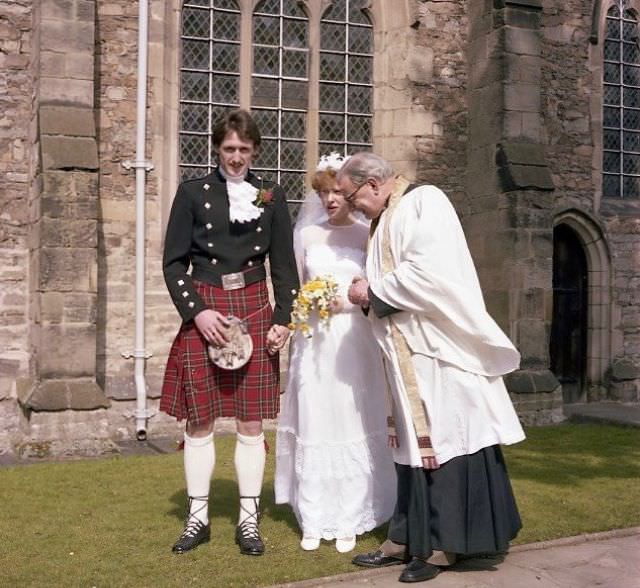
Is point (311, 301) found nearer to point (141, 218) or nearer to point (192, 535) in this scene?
point (192, 535)

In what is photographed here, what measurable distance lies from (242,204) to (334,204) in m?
0.55

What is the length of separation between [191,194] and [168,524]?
219 centimetres

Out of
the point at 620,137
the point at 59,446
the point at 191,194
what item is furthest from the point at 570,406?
the point at 191,194

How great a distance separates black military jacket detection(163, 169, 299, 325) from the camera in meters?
5.01

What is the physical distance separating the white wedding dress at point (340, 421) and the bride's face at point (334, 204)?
0.58 ft

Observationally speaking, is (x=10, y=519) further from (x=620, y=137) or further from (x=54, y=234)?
(x=620, y=137)

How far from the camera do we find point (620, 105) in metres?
13.3

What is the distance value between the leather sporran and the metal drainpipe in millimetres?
5387

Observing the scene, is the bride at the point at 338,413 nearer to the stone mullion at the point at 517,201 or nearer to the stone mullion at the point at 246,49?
the stone mullion at the point at 517,201

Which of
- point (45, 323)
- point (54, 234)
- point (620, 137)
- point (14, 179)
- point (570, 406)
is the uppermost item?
point (620, 137)

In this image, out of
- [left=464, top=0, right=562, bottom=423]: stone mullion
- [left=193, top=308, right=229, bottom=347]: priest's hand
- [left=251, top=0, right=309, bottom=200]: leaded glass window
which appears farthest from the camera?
[left=251, top=0, right=309, bottom=200]: leaded glass window

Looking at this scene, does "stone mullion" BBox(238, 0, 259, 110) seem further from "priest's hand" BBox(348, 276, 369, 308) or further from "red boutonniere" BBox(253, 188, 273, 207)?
"priest's hand" BBox(348, 276, 369, 308)

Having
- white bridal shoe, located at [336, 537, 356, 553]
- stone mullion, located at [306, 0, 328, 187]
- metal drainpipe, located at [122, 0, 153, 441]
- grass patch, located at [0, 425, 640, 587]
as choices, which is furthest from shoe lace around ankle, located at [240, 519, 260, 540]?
stone mullion, located at [306, 0, 328, 187]

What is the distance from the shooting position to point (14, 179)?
389 inches
